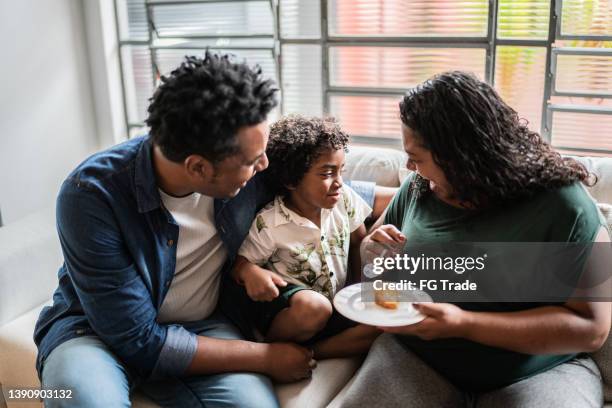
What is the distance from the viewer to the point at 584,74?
232cm

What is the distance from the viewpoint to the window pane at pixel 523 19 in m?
2.32

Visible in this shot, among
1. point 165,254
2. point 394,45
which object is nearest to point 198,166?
point 165,254

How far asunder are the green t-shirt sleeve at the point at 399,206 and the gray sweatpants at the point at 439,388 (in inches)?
12.7

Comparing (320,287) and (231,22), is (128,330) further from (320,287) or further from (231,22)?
(231,22)

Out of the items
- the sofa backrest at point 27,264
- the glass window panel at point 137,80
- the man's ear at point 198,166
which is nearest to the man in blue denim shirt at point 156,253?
the man's ear at point 198,166

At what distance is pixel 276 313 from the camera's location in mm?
1590

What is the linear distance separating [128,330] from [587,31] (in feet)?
6.13

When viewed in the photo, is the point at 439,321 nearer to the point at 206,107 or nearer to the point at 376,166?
the point at 206,107

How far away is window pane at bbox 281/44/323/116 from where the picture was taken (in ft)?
9.37

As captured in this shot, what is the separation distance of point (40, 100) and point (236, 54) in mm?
983

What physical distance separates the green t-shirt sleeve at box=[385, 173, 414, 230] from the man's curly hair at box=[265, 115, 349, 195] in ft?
0.62

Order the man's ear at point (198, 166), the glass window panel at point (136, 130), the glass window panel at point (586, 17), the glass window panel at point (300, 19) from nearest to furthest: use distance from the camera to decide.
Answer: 1. the man's ear at point (198, 166)
2. the glass window panel at point (586, 17)
3. the glass window panel at point (300, 19)
4. the glass window panel at point (136, 130)

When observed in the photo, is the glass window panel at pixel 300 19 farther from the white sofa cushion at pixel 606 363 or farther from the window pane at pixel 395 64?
the white sofa cushion at pixel 606 363

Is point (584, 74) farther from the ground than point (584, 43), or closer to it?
closer to it
